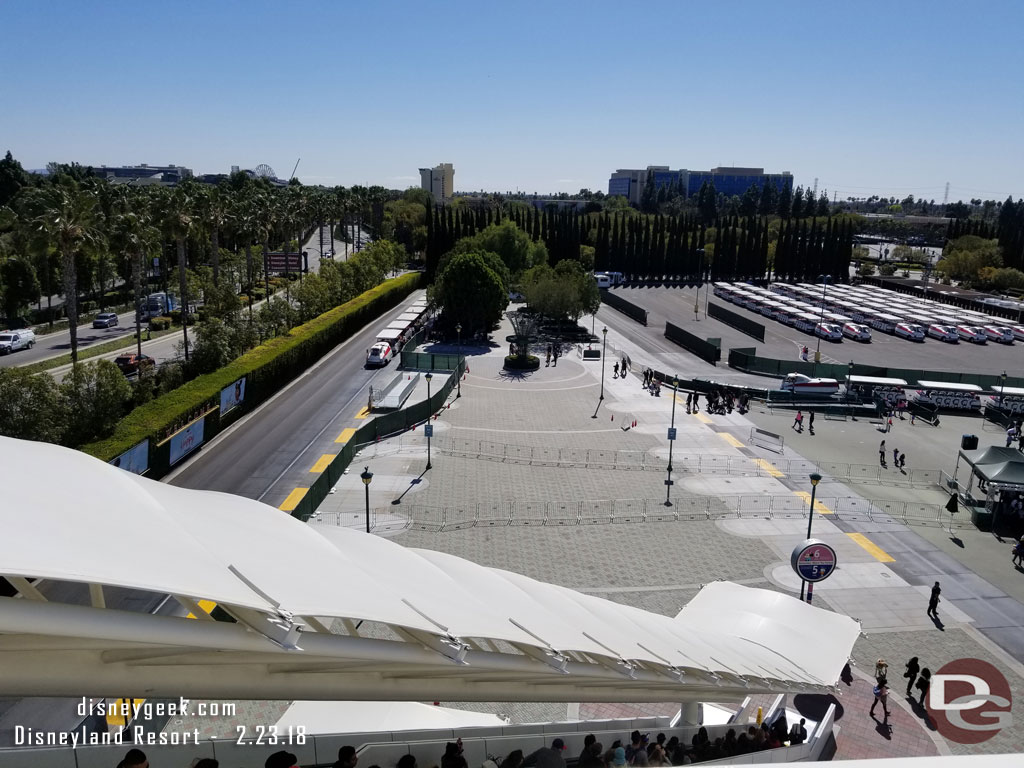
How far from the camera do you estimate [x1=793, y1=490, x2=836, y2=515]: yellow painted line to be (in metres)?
30.5

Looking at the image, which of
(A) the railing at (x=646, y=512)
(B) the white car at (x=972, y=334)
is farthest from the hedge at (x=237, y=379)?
(B) the white car at (x=972, y=334)

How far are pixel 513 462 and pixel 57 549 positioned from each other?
30.4 metres

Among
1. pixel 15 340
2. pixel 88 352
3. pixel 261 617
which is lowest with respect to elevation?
pixel 88 352

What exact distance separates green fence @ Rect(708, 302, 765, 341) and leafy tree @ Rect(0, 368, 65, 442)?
6297 cm

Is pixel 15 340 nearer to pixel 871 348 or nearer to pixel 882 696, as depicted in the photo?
pixel 882 696

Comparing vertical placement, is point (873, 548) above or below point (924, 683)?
below

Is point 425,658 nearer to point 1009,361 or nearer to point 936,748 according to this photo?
point 936,748

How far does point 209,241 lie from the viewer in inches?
3110

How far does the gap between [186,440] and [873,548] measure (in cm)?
3029

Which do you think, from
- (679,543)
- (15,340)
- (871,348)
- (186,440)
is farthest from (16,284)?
(871,348)

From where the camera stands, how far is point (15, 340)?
51.7 m

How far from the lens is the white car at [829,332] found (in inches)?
2886

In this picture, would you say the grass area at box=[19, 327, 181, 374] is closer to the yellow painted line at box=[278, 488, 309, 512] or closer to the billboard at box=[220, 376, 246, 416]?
the billboard at box=[220, 376, 246, 416]

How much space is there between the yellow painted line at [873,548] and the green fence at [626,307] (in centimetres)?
5296
